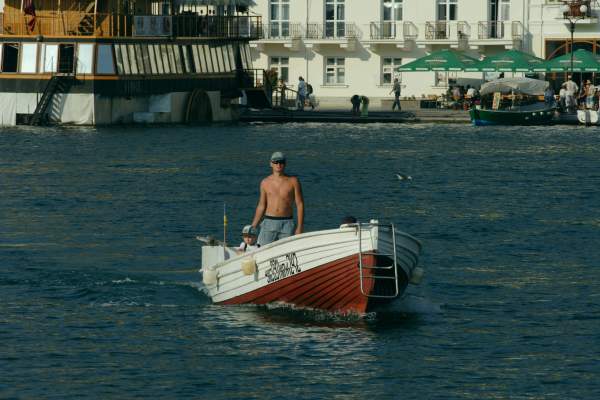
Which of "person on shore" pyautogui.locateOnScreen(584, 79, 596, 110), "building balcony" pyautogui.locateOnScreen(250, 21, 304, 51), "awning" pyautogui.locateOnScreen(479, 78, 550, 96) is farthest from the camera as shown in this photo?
"building balcony" pyautogui.locateOnScreen(250, 21, 304, 51)

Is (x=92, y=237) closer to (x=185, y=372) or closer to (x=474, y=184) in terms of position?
(x=185, y=372)

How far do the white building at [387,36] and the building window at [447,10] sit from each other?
0.18 ft

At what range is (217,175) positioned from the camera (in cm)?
5309

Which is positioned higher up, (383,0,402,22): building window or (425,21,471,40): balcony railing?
(383,0,402,22): building window

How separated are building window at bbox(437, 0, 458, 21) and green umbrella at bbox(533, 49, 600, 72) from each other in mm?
12380

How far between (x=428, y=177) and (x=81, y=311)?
26911 millimetres

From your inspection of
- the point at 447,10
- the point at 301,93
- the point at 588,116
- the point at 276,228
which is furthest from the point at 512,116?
the point at 276,228

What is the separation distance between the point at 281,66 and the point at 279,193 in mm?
70327

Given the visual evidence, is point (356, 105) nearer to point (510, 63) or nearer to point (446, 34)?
point (510, 63)

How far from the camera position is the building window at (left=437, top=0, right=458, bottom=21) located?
299ft

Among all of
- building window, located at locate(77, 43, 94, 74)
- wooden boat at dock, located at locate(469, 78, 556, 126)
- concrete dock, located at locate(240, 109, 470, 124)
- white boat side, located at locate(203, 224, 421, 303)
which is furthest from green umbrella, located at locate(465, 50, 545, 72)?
white boat side, located at locate(203, 224, 421, 303)

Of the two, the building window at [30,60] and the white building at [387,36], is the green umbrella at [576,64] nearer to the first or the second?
the white building at [387,36]

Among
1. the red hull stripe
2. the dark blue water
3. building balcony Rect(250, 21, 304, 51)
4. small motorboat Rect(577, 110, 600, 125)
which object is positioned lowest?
the dark blue water

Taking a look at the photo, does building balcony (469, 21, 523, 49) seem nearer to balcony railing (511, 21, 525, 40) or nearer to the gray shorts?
balcony railing (511, 21, 525, 40)
